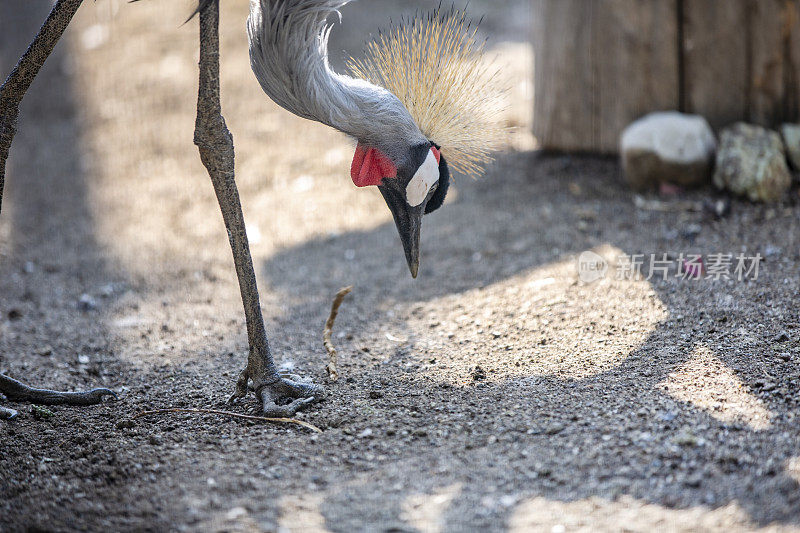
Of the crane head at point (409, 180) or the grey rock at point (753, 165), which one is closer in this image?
the crane head at point (409, 180)

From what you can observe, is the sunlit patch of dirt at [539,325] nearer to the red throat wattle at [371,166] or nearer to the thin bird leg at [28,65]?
the red throat wattle at [371,166]

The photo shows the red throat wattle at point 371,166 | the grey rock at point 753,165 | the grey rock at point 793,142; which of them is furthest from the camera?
the grey rock at point 793,142

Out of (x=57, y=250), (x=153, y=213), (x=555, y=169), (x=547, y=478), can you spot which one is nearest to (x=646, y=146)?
(x=555, y=169)

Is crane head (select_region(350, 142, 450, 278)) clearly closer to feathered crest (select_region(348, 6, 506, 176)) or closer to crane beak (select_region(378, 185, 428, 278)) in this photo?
crane beak (select_region(378, 185, 428, 278))

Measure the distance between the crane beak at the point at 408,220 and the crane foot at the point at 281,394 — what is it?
0.53 m

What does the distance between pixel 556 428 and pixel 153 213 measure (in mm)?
3161

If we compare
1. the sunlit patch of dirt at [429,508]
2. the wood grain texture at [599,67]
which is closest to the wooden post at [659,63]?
the wood grain texture at [599,67]

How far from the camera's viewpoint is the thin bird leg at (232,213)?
246cm

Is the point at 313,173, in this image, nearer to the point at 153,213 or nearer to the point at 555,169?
the point at 153,213

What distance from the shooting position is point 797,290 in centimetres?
305

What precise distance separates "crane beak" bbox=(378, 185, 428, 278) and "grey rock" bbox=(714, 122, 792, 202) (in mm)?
2039

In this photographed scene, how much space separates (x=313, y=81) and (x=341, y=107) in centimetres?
12

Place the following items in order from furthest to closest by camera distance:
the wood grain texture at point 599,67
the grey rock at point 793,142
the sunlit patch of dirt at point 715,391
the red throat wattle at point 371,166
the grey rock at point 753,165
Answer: the wood grain texture at point 599,67 → the grey rock at point 793,142 → the grey rock at point 753,165 → the red throat wattle at point 371,166 → the sunlit patch of dirt at point 715,391

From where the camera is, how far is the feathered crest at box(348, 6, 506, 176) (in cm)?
273
